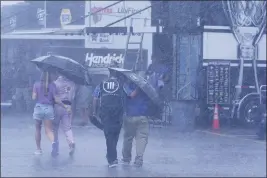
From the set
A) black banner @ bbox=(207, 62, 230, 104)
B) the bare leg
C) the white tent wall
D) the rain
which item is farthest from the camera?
the white tent wall

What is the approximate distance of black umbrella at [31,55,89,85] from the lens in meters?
11.2

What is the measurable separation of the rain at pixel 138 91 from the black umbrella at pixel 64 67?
0.9 inches

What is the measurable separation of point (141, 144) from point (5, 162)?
2280 mm

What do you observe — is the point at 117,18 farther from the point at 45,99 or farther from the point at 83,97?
the point at 45,99

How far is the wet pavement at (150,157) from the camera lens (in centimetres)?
1012

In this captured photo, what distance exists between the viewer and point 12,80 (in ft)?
46.4

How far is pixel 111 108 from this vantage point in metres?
10.2

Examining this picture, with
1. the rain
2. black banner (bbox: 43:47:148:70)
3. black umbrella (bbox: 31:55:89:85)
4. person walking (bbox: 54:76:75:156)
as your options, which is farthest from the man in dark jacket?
black banner (bbox: 43:47:148:70)

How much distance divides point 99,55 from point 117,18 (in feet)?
5.20

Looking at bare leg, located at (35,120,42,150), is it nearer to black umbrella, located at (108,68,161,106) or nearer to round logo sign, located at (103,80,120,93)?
round logo sign, located at (103,80,120,93)

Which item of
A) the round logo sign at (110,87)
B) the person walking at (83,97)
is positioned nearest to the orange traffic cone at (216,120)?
the person walking at (83,97)

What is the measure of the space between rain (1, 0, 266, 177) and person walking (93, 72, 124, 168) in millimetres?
16

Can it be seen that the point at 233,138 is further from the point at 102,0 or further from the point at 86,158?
the point at 102,0

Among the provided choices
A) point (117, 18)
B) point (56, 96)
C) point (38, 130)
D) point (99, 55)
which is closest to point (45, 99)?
point (56, 96)
